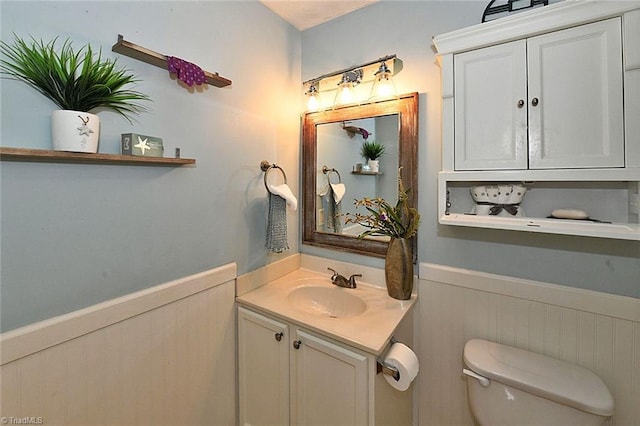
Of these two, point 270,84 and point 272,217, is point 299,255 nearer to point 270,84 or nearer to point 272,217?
point 272,217

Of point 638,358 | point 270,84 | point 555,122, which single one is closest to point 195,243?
point 270,84

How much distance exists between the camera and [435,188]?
1362 millimetres

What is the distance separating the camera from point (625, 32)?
2.86 feet

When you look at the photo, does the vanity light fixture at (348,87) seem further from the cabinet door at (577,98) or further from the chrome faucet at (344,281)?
the chrome faucet at (344,281)

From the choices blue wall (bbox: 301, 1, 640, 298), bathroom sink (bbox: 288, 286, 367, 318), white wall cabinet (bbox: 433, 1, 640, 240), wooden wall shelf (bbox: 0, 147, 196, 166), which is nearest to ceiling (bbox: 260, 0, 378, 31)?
blue wall (bbox: 301, 1, 640, 298)

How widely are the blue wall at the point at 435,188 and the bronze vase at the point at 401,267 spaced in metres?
0.13

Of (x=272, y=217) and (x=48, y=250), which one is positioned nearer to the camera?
(x=48, y=250)

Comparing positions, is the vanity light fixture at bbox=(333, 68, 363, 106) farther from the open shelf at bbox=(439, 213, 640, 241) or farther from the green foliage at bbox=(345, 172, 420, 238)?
the open shelf at bbox=(439, 213, 640, 241)

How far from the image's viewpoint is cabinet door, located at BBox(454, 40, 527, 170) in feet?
3.38

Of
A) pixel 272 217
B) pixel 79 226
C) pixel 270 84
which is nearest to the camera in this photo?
pixel 79 226

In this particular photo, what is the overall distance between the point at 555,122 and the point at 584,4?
15.3 inches

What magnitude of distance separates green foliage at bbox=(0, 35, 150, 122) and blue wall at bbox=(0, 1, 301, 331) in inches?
1.4

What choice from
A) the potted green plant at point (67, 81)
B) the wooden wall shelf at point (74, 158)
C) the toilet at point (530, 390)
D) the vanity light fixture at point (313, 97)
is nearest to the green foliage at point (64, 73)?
the potted green plant at point (67, 81)

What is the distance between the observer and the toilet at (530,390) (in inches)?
36.3
